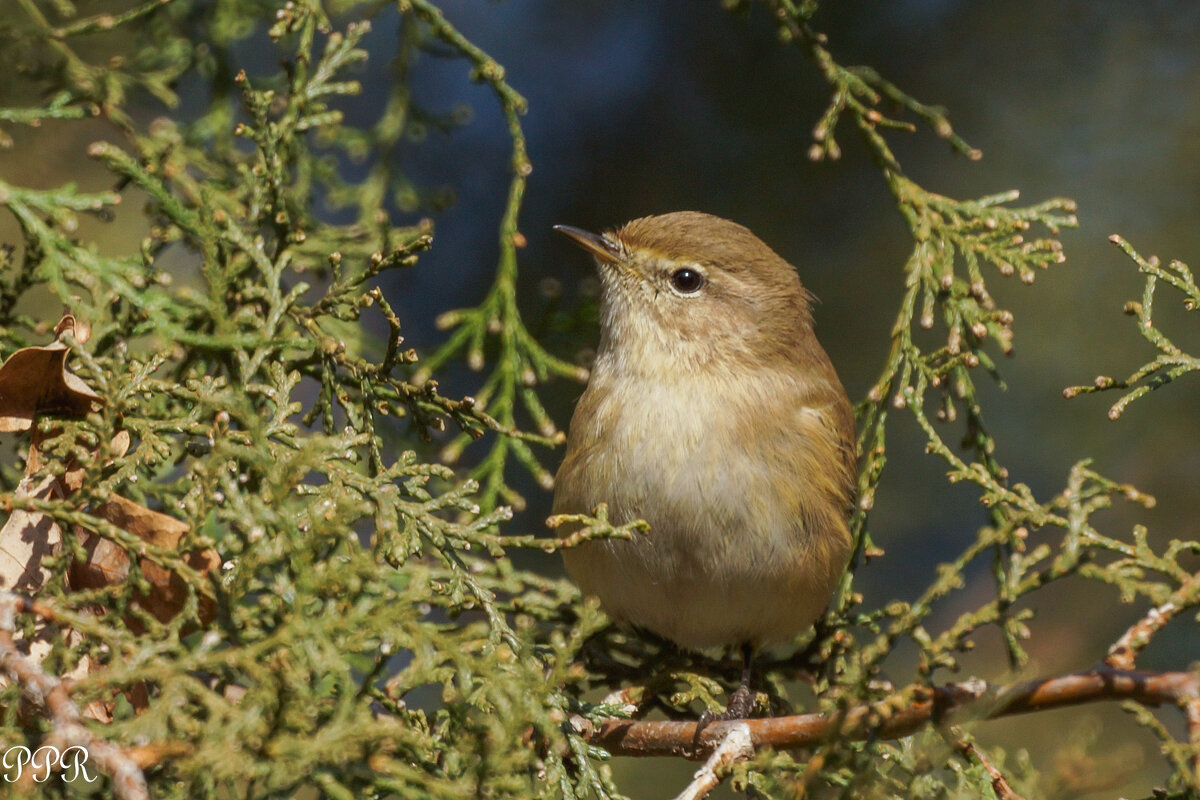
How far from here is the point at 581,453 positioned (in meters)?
3.33

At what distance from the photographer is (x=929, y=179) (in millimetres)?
5641

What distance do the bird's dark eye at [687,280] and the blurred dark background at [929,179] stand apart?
1569 mm

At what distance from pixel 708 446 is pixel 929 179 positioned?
3167 mm

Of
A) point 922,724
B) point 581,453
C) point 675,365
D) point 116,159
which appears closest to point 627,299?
point 675,365

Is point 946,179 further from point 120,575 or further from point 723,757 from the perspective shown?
point 120,575

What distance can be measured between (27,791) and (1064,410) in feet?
18.2

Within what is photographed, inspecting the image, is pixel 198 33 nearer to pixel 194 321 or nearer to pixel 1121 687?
pixel 194 321

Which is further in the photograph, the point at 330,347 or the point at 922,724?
the point at 330,347

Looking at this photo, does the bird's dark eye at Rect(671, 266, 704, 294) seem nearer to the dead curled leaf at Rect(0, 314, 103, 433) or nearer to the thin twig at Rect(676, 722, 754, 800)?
the thin twig at Rect(676, 722, 754, 800)

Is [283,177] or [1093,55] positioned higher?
[1093,55]

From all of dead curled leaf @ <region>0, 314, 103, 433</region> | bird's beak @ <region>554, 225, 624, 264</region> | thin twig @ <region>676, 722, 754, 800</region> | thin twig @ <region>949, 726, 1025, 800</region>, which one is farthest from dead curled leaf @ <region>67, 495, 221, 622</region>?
bird's beak @ <region>554, 225, 624, 264</region>

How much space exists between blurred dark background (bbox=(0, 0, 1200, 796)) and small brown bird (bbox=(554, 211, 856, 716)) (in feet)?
5.22

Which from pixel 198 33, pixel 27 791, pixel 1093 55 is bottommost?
pixel 27 791

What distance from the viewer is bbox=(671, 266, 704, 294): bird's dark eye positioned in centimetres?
371
